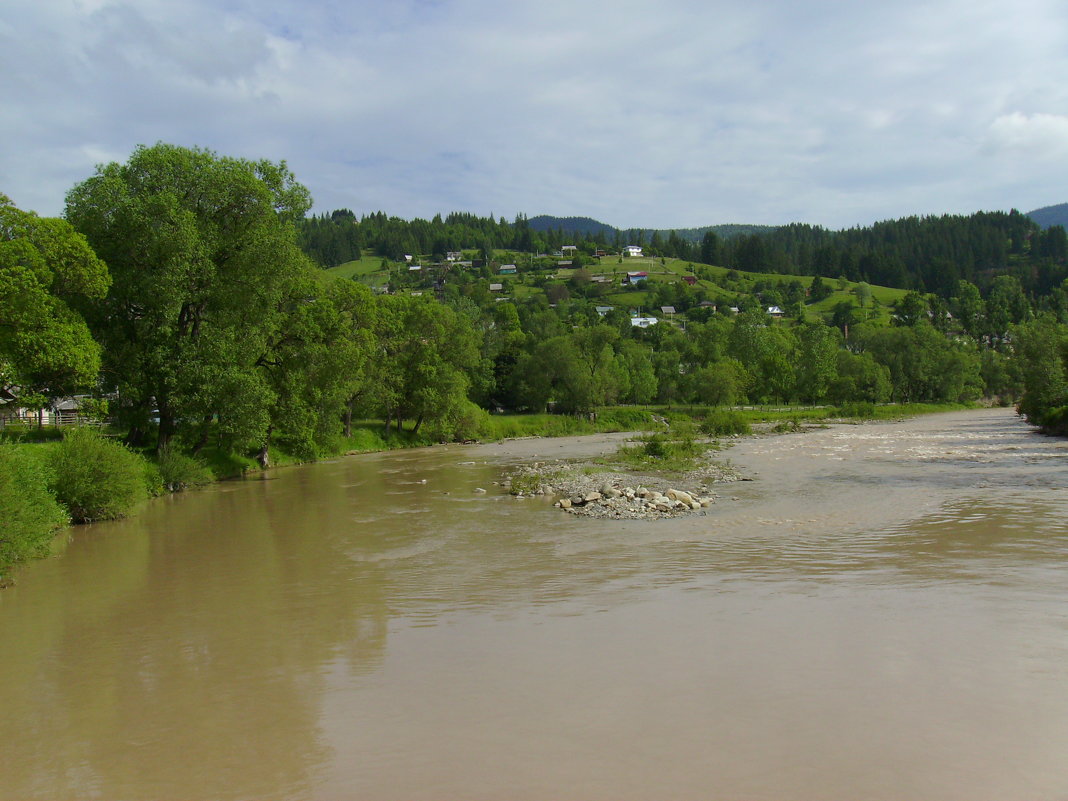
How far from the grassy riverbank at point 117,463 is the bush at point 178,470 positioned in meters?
0.04

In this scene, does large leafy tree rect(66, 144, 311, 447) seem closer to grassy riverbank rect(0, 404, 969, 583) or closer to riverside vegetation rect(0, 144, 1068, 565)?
riverside vegetation rect(0, 144, 1068, 565)

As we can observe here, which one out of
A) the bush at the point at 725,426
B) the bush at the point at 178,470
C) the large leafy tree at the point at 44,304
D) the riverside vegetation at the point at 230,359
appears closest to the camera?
the large leafy tree at the point at 44,304

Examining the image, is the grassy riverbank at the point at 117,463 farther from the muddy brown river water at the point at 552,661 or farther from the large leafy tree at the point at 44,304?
the large leafy tree at the point at 44,304

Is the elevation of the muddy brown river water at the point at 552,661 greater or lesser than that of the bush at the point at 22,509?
lesser

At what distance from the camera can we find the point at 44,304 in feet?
88.7

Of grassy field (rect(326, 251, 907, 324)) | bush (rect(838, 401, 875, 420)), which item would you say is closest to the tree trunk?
bush (rect(838, 401, 875, 420))

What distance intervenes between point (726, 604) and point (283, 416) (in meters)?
30.3

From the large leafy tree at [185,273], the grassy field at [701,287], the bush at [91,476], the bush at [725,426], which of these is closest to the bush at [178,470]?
the large leafy tree at [185,273]

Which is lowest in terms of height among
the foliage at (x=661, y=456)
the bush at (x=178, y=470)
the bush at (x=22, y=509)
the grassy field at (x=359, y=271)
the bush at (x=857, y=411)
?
the bush at (x=857, y=411)

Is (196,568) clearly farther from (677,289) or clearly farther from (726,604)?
(677,289)

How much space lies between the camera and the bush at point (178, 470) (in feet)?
106

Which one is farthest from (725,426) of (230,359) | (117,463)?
(117,463)

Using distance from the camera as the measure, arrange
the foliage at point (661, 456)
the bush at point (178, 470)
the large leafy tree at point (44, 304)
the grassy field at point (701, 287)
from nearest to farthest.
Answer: the large leafy tree at point (44, 304), the bush at point (178, 470), the foliage at point (661, 456), the grassy field at point (701, 287)

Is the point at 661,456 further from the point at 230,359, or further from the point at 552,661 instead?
the point at 552,661
